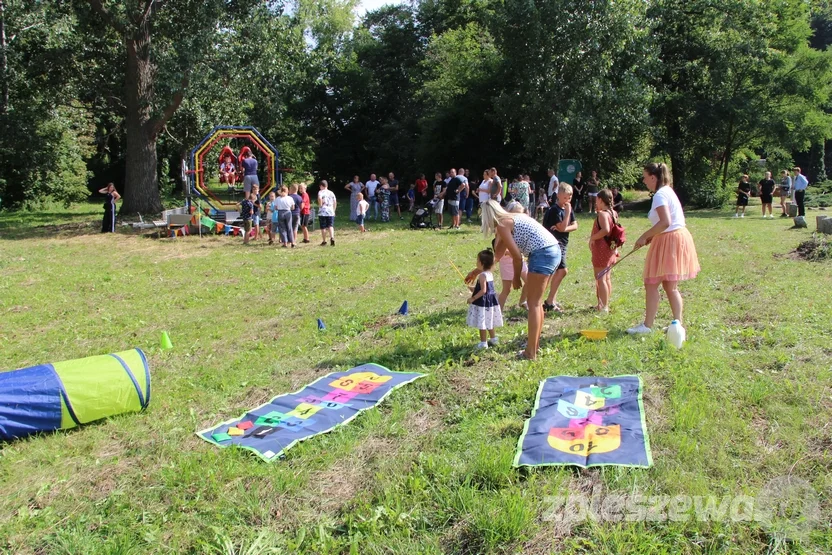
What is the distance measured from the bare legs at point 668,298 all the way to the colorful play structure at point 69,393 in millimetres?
4767

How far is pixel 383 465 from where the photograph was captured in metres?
4.14

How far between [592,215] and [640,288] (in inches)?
535

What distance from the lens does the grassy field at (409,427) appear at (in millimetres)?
3459

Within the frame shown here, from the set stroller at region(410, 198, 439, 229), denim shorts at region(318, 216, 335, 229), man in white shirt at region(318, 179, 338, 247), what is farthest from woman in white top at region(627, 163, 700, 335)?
stroller at region(410, 198, 439, 229)

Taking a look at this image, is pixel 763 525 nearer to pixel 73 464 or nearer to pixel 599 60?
pixel 73 464

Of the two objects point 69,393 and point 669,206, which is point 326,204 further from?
point 69,393

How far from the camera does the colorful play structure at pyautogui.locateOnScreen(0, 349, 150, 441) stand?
468cm

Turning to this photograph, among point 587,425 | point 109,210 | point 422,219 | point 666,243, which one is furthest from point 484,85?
point 587,425

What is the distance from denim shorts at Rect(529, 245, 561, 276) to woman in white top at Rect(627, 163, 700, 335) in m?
0.99

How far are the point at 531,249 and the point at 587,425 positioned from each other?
1914 mm

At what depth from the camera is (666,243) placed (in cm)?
626

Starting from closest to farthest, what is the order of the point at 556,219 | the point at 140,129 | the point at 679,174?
Answer: the point at 556,219
the point at 140,129
the point at 679,174

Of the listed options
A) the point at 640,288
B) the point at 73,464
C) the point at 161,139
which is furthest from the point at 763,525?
the point at 161,139

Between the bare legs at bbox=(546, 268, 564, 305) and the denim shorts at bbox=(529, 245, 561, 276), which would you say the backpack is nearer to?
the bare legs at bbox=(546, 268, 564, 305)
